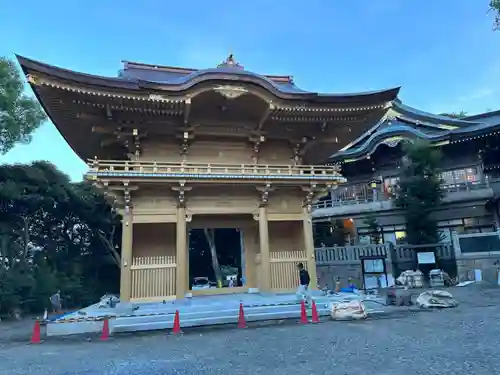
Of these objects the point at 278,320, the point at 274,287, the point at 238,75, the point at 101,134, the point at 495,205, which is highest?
the point at 238,75

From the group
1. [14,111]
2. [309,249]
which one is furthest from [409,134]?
[14,111]

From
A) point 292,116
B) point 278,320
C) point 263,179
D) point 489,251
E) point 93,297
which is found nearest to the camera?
point 278,320

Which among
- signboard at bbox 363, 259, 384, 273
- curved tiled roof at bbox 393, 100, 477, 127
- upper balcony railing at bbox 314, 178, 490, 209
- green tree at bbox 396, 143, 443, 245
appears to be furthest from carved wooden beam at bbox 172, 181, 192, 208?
curved tiled roof at bbox 393, 100, 477, 127

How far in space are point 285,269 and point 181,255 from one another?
3874 millimetres

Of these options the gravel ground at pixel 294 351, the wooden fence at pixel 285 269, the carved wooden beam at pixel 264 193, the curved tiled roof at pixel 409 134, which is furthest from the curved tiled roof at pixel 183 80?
the curved tiled roof at pixel 409 134

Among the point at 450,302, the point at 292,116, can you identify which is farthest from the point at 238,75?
the point at 450,302

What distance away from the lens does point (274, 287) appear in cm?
1222

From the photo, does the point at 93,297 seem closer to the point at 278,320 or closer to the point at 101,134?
the point at 101,134

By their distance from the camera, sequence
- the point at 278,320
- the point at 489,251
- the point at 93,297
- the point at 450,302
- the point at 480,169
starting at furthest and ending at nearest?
the point at 480,169 < the point at 93,297 < the point at 489,251 < the point at 450,302 < the point at 278,320

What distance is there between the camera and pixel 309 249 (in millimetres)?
12664

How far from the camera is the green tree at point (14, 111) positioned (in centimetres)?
1672

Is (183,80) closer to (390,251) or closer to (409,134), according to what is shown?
(390,251)

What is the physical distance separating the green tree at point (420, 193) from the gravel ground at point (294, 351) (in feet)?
34.5

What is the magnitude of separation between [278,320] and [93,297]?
14734 mm
